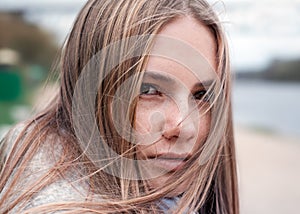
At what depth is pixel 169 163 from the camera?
2.18 ft

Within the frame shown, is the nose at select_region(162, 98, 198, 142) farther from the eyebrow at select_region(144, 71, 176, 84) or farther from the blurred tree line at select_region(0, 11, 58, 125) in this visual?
the blurred tree line at select_region(0, 11, 58, 125)

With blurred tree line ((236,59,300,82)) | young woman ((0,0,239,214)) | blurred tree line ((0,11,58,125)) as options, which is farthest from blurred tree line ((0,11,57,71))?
young woman ((0,0,239,214))

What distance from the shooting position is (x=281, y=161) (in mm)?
6746

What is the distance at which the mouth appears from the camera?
2.17 feet

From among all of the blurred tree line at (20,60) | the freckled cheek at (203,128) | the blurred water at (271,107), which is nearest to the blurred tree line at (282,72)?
the blurred water at (271,107)

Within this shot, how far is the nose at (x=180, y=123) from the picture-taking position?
0.65m

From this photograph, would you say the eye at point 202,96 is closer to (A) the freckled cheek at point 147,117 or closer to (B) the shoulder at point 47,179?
(A) the freckled cheek at point 147,117

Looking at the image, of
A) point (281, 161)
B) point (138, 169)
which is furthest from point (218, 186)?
point (281, 161)

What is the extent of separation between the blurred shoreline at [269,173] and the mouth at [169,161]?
1.17 meters

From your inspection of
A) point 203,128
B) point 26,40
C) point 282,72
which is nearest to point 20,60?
point 26,40

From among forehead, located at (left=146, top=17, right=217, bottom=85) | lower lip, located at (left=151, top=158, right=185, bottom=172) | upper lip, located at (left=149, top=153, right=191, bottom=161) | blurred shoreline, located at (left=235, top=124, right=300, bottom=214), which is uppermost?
blurred shoreline, located at (left=235, top=124, right=300, bottom=214)

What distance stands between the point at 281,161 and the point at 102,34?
20.7 ft

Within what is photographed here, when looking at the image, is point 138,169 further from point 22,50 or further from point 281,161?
point 22,50

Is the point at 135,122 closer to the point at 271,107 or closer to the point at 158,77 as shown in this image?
the point at 158,77
